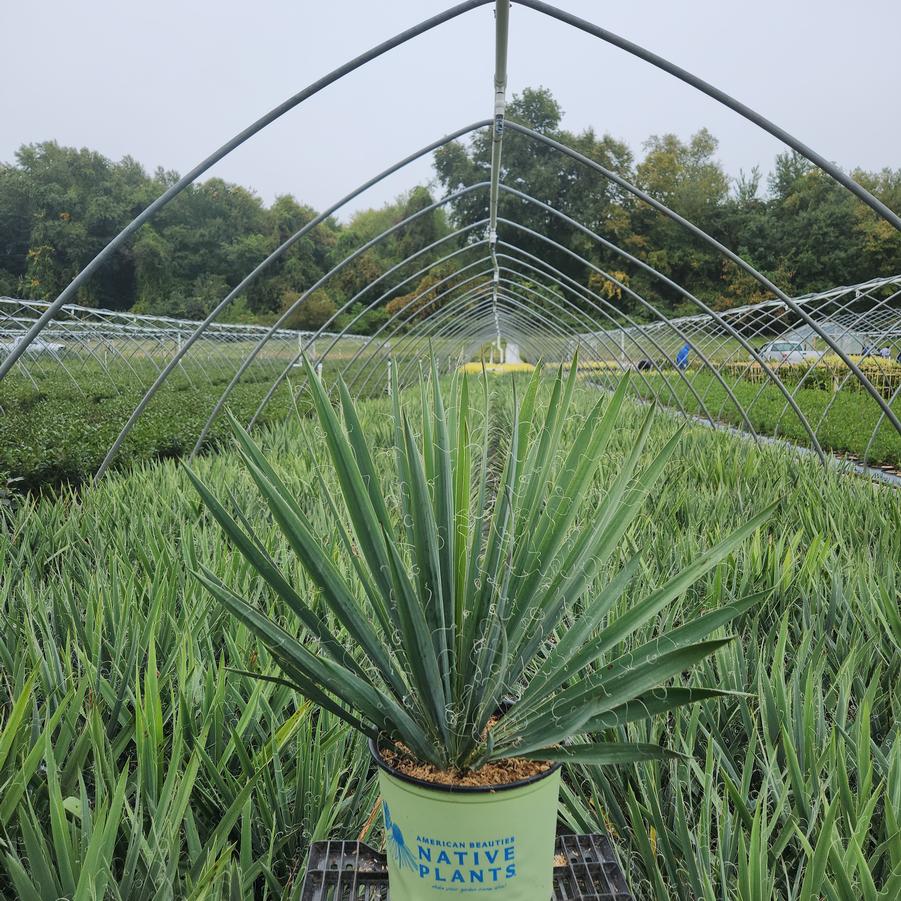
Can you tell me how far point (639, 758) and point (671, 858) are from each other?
1.24 feet

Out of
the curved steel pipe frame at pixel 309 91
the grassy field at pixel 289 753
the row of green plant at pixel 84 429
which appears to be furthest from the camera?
the row of green plant at pixel 84 429

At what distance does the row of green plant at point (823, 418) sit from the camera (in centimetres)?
713

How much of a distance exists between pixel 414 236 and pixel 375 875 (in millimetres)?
24405

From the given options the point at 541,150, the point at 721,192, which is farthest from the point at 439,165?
the point at 721,192

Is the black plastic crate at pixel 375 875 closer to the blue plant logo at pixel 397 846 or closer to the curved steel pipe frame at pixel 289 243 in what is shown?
→ the blue plant logo at pixel 397 846

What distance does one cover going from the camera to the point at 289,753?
143cm

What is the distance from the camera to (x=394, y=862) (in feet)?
3.13

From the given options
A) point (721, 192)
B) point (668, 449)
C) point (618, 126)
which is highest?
point (618, 126)

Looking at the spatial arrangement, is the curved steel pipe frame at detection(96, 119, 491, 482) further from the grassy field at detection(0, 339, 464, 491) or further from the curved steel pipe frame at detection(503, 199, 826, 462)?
the curved steel pipe frame at detection(503, 199, 826, 462)

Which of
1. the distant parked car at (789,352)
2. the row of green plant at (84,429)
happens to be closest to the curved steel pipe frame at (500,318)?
the distant parked car at (789,352)

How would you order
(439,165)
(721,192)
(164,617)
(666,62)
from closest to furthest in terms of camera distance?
(164,617) < (666,62) < (439,165) < (721,192)

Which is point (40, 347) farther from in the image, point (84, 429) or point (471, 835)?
point (471, 835)

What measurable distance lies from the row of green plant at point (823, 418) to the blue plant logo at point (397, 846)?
3.85 metres

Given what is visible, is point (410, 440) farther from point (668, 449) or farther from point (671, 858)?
point (671, 858)
